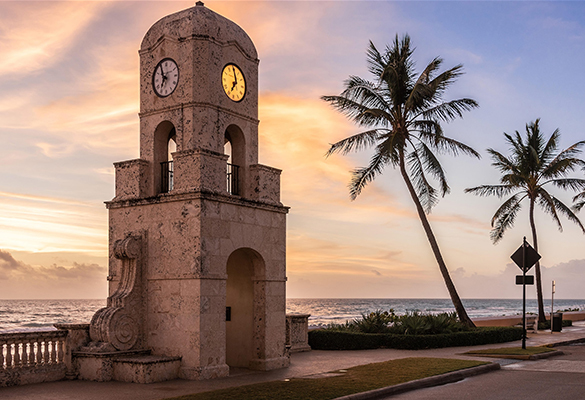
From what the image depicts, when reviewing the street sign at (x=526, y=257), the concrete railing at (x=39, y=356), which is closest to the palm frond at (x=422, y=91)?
the street sign at (x=526, y=257)

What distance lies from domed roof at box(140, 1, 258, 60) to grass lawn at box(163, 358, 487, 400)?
330 inches

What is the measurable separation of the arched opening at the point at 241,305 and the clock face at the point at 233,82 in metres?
3.99

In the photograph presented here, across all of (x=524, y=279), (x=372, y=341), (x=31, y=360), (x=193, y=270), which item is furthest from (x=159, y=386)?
(x=524, y=279)

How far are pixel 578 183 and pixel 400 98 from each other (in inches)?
460

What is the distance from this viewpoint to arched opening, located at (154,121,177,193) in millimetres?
15562

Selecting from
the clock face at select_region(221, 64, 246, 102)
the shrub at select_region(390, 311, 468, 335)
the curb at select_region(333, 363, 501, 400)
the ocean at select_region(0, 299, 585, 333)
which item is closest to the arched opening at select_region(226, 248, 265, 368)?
the clock face at select_region(221, 64, 246, 102)

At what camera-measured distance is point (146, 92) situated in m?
15.7

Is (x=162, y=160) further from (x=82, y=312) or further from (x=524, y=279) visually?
(x=82, y=312)

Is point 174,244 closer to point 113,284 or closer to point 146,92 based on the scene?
point 113,284

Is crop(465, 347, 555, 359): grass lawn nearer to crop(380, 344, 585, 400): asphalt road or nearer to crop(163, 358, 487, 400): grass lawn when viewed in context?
crop(380, 344, 585, 400): asphalt road

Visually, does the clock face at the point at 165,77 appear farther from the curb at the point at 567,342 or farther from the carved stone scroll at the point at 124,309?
the curb at the point at 567,342

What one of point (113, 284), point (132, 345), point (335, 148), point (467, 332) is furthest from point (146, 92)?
point (467, 332)

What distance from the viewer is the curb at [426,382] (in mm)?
11344

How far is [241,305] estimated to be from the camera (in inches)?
640
